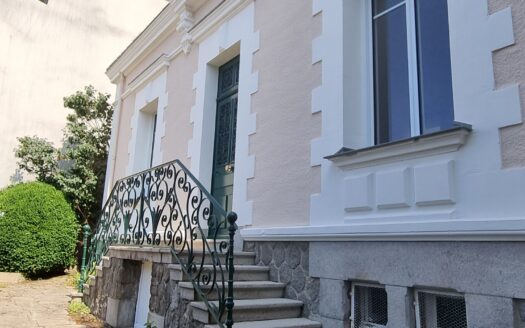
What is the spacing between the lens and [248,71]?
15.9ft

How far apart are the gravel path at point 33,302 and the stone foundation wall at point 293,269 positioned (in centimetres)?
256

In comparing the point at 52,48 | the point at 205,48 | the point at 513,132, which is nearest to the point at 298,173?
the point at 513,132

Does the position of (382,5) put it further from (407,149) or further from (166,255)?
(166,255)

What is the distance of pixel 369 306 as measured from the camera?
310cm

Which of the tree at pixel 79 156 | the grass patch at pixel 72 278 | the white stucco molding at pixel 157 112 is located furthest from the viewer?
the tree at pixel 79 156

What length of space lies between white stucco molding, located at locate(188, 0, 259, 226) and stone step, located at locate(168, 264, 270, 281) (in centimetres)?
66

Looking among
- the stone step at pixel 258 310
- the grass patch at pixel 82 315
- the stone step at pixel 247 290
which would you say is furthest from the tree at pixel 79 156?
the stone step at pixel 258 310

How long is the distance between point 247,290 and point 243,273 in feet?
0.80

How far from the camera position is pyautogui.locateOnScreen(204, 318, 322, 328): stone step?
3051mm

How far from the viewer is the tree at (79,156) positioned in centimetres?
945

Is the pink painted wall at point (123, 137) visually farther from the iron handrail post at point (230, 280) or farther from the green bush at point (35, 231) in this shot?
the iron handrail post at point (230, 280)

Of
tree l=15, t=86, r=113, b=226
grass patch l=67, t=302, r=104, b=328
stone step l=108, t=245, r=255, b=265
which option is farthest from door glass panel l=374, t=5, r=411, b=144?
tree l=15, t=86, r=113, b=226

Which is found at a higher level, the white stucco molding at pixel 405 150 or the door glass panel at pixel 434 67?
the door glass panel at pixel 434 67

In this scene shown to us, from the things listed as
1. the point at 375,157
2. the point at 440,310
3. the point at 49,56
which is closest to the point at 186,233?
the point at 375,157
